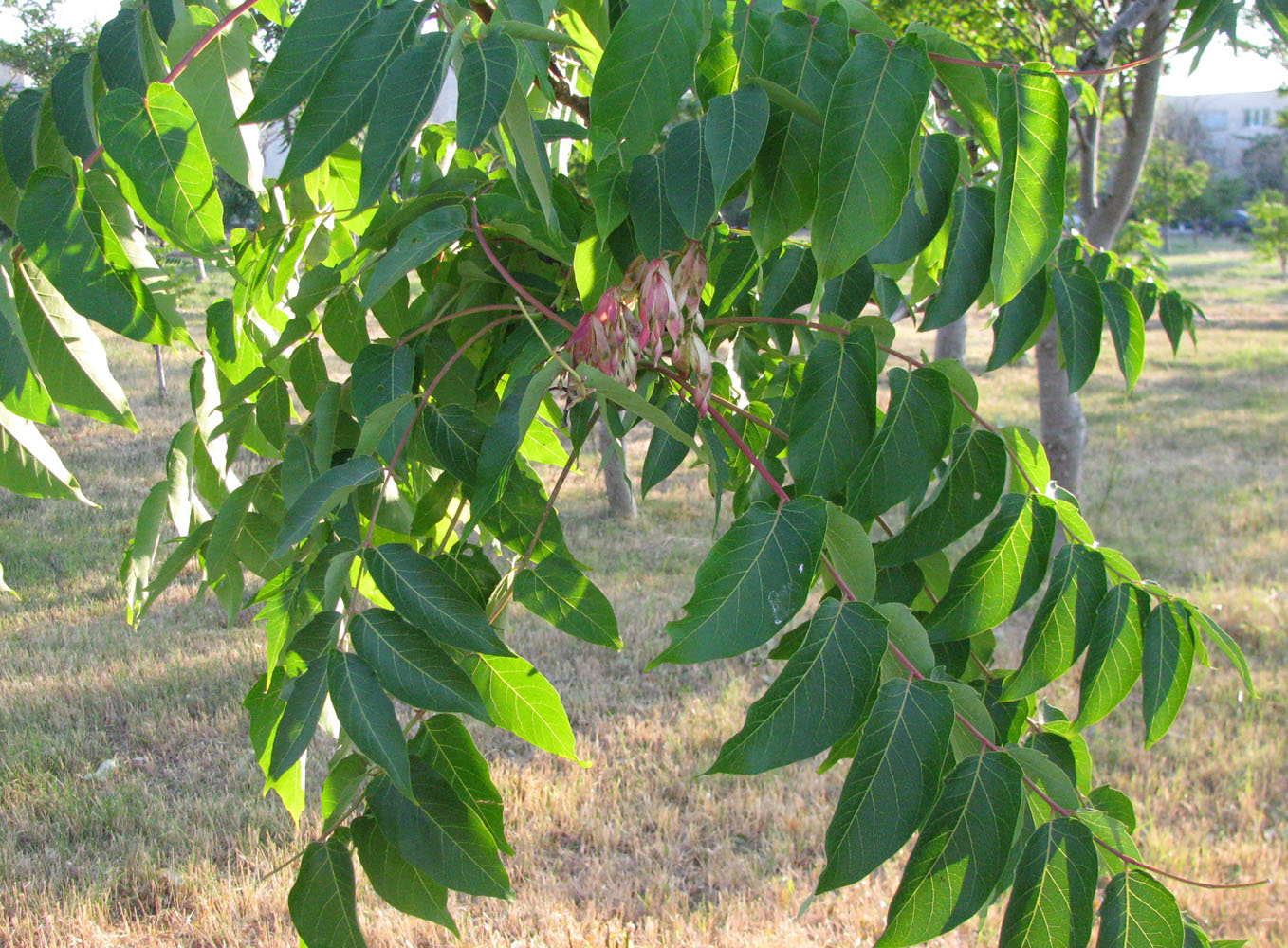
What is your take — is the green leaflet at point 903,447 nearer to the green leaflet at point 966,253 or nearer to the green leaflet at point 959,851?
the green leaflet at point 966,253

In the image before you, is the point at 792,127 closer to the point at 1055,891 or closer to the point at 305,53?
the point at 305,53

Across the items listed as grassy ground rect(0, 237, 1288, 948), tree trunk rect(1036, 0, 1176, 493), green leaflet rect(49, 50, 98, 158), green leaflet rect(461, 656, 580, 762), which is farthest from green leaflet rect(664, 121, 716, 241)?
tree trunk rect(1036, 0, 1176, 493)

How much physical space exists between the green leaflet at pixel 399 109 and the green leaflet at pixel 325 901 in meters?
0.55

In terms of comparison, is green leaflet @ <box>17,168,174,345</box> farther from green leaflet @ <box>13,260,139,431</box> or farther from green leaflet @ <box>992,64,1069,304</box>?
green leaflet @ <box>992,64,1069,304</box>

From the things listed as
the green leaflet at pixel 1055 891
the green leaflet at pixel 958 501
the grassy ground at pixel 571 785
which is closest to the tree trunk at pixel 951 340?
the grassy ground at pixel 571 785

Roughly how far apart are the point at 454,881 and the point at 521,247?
60cm

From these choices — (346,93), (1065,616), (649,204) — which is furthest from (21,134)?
(1065,616)

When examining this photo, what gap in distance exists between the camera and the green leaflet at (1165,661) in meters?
0.90

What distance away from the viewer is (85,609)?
4730 mm

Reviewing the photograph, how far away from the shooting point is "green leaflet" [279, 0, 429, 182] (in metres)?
0.65

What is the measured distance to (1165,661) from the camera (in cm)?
91

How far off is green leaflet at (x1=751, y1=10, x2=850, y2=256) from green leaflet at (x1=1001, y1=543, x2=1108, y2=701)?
39cm

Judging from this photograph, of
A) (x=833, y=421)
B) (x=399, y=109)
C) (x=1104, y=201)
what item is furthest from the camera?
(x=1104, y=201)

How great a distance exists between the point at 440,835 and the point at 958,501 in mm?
523
